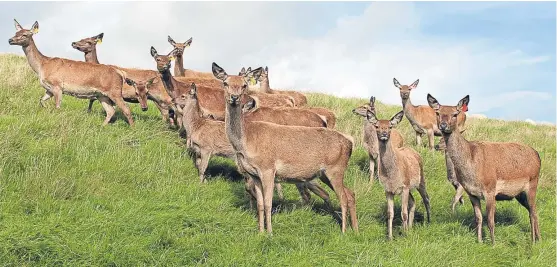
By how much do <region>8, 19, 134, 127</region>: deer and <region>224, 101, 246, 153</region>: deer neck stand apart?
16.3 ft

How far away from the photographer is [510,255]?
371 inches

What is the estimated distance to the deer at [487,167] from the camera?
966 cm

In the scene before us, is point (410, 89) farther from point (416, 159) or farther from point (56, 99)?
point (56, 99)

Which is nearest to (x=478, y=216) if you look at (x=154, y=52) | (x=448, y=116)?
(x=448, y=116)

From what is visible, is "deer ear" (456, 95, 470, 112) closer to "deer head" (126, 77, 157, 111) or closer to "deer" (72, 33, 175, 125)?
"deer" (72, 33, 175, 125)

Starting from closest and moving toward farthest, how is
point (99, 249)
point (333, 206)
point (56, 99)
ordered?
point (99, 249)
point (333, 206)
point (56, 99)

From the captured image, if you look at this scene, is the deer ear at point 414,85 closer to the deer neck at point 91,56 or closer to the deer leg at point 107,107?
the deer leg at point 107,107

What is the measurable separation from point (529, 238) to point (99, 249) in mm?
7627

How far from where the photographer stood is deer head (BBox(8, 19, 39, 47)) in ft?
45.5

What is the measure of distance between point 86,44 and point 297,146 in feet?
31.1

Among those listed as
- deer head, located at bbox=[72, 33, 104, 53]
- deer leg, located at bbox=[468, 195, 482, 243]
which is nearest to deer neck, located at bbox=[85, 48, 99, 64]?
deer head, located at bbox=[72, 33, 104, 53]

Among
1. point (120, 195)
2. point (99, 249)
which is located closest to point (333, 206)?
point (120, 195)

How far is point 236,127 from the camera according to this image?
8992mm

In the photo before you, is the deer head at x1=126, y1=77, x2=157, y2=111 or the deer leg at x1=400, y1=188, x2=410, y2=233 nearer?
the deer leg at x1=400, y1=188, x2=410, y2=233
